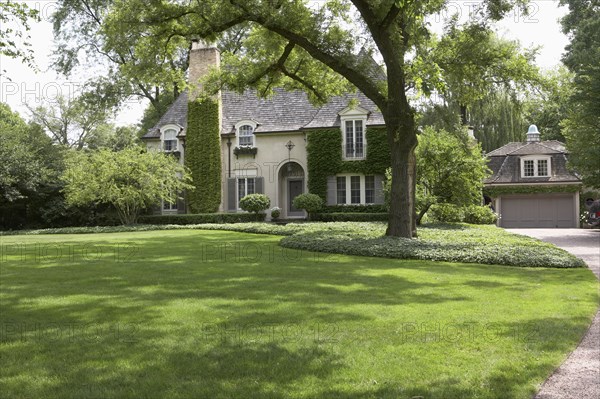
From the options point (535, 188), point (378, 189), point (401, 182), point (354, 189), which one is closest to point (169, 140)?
point (354, 189)

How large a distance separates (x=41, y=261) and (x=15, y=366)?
27.0ft

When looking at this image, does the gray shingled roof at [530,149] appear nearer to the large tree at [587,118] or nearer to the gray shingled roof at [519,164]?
the gray shingled roof at [519,164]

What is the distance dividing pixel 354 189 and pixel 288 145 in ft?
16.0

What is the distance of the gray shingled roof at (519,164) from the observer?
1455 inches

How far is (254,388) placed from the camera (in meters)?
4.01

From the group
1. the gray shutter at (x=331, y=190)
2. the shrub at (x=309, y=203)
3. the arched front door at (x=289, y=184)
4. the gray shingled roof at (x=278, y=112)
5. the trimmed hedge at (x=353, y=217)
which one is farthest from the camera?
the arched front door at (x=289, y=184)

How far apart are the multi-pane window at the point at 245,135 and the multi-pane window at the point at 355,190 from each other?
6.04 m

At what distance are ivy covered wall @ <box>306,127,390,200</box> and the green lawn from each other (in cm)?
1874

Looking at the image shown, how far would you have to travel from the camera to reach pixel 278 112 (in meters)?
32.1

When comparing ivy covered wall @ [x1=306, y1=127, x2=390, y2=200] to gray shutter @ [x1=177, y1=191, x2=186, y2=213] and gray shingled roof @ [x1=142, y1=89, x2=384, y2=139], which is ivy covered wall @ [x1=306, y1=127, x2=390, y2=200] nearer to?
gray shingled roof @ [x1=142, y1=89, x2=384, y2=139]

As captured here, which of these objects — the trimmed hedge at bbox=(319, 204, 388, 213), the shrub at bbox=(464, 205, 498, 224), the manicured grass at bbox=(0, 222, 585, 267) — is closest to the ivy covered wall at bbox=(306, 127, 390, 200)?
the trimmed hedge at bbox=(319, 204, 388, 213)

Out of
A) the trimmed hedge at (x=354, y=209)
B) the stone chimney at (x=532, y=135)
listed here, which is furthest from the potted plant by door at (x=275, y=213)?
the stone chimney at (x=532, y=135)

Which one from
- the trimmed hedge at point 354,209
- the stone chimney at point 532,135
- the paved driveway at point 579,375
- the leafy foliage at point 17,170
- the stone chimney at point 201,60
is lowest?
the paved driveway at point 579,375

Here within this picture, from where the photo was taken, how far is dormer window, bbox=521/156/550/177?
37594mm
